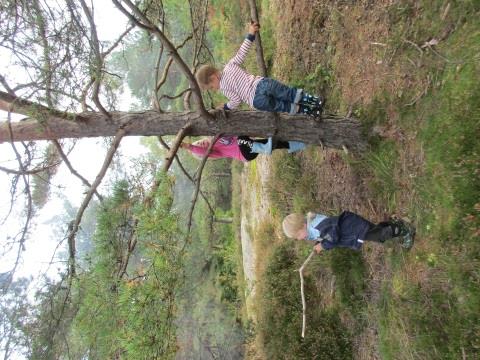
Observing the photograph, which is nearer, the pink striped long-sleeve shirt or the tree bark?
the tree bark

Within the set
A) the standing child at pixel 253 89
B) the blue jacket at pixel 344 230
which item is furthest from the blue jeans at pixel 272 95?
the blue jacket at pixel 344 230

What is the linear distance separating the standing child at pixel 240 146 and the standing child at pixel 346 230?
0.78 meters

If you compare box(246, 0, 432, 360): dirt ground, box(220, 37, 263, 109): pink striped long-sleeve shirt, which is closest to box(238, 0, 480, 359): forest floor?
box(246, 0, 432, 360): dirt ground

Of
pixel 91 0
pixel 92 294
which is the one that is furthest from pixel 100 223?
pixel 91 0

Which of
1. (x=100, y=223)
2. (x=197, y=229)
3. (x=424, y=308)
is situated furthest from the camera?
(x=197, y=229)

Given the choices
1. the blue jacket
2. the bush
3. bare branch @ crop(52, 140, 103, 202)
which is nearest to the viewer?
bare branch @ crop(52, 140, 103, 202)

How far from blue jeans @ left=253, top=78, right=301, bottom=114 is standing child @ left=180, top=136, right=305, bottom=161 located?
523 millimetres

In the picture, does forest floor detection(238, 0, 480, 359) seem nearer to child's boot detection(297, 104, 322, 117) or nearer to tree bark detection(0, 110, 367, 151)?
tree bark detection(0, 110, 367, 151)

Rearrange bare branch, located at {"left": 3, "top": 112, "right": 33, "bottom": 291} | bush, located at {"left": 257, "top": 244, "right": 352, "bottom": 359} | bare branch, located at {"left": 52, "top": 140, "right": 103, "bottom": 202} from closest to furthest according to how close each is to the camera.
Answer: bare branch, located at {"left": 3, "top": 112, "right": 33, "bottom": 291} < bare branch, located at {"left": 52, "top": 140, "right": 103, "bottom": 202} < bush, located at {"left": 257, "top": 244, "right": 352, "bottom": 359}

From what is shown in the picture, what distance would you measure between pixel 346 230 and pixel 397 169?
76 centimetres

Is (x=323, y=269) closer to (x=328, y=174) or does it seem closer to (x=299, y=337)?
(x=299, y=337)

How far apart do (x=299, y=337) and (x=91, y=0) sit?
4287mm

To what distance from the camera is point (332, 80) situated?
5355 millimetres

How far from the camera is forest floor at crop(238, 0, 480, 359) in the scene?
3.46m
